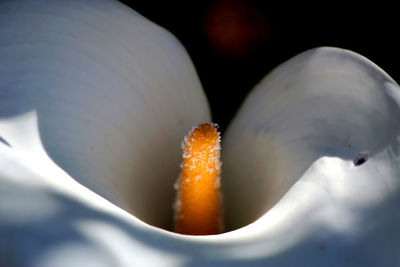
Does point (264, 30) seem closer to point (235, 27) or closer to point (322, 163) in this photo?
point (235, 27)

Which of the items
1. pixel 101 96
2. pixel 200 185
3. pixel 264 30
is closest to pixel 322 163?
pixel 200 185

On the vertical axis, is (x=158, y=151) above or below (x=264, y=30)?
below

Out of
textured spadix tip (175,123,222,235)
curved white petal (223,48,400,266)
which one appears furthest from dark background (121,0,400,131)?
textured spadix tip (175,123,222,235)

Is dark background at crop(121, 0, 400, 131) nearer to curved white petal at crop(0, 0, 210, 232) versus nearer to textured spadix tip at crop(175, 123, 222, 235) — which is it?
curved white petal at crop(0, 0, 210, 232)

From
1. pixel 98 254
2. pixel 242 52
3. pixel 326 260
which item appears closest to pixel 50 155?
pixel 98 254

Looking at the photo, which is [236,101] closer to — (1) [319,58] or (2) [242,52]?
(2) [242,52]
